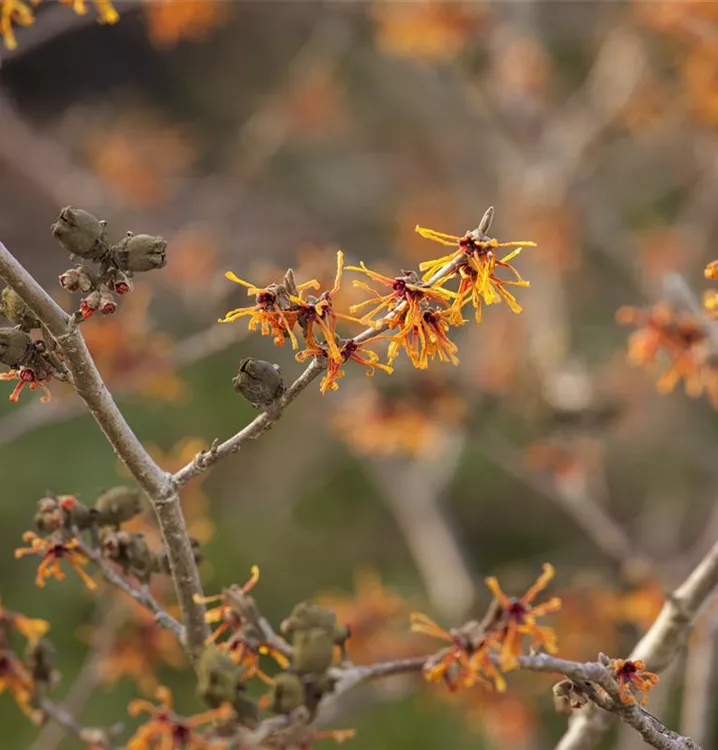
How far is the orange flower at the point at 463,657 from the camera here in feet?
3.58

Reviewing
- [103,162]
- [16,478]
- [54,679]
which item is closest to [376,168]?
[103,162]

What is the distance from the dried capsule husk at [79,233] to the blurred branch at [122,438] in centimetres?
5

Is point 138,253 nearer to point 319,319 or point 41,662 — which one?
point 319,319

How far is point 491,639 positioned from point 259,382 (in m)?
0.43

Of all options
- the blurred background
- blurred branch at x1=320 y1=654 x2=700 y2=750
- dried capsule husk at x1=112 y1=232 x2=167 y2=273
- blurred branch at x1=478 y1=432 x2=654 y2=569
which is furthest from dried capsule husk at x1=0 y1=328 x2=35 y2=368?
blurred branch at x1=478 y1=432 x2=654 y2=569

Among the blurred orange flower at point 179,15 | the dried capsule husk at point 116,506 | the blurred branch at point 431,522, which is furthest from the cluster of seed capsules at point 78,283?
the blurred branch at point 431,522

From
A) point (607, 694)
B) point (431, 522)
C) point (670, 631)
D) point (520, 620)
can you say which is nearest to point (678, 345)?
point (670, 631)

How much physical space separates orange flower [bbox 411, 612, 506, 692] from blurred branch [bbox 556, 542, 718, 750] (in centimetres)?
27

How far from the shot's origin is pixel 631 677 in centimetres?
103

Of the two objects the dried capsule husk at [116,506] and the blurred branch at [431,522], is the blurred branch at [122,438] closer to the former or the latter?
the dried capsule husk at [116,506]

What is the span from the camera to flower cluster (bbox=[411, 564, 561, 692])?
43.0 inches

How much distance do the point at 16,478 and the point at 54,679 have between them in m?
3.41

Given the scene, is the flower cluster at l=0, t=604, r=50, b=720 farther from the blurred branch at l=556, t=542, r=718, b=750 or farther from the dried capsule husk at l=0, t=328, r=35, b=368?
the blurred branch at l=556, t=542, r=718, b=750

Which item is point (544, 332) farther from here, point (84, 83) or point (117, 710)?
point (84, 83)
